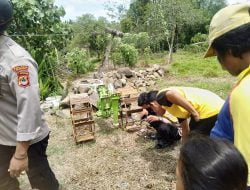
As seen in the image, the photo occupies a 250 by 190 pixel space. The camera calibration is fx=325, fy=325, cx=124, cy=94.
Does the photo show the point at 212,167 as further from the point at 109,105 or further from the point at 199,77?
the point at 199,77

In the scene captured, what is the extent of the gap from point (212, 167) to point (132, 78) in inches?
342

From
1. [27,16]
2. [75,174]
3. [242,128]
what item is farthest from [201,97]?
[27,16]

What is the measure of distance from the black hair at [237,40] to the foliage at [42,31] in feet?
20.3

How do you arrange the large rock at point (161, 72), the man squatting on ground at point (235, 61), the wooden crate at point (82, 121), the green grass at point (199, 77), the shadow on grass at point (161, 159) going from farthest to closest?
the large rock at point (161, 72), the green grass at point (199, 77), the wooden crate at point (82, 121), the shadow on grass at point (161, 159), the man squatting on ground at point (235, 61)

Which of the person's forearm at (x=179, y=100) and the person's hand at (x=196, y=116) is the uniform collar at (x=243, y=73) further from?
the person's hand at (x=196, y=116)

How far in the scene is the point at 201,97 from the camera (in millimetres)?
3137

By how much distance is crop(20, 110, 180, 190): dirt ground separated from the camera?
3.58m

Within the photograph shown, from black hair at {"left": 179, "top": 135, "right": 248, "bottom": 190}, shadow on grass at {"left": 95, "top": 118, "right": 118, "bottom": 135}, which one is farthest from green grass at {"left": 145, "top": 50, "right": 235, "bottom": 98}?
black hair at {"left": 179, "top": 135, "right": 248, "bottom": 190}

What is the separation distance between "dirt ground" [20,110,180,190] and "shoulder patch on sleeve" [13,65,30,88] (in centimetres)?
204

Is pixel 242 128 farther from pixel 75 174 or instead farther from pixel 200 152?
pixel 75 174

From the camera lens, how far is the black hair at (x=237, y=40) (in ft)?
3.90

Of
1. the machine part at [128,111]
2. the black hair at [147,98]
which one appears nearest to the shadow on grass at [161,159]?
the black hair at [147,98]

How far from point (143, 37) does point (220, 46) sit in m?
14.6

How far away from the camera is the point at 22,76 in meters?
1.78
